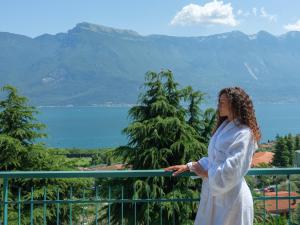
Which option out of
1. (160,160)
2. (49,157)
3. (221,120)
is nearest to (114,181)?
(160,160)

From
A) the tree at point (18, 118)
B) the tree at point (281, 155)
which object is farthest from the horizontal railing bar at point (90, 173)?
the tree at point (281, 155)

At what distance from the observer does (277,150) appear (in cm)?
4631

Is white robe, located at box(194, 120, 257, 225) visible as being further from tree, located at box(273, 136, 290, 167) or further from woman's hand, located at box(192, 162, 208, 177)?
tree, located at box(273, 136, 290, 167)

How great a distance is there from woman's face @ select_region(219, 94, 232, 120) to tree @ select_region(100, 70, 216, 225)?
5524mm

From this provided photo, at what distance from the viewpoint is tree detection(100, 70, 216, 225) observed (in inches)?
360

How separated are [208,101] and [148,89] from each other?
1653 mm

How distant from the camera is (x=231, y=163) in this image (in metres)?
2.85

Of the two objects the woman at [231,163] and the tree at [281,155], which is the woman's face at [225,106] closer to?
the woman at [231,163]

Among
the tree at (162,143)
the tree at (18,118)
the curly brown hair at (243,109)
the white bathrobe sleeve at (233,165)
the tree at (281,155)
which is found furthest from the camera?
the tree at (281,155)

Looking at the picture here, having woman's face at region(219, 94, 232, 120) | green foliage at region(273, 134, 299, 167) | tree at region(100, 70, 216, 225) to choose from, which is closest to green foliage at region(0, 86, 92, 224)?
tree at region(100, 70, 216, 225)

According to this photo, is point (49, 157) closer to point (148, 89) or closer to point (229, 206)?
point (148, 89)

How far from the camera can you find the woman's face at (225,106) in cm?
304

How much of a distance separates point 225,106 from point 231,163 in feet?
1.40

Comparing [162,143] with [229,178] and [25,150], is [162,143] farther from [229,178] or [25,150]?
[229,178]
